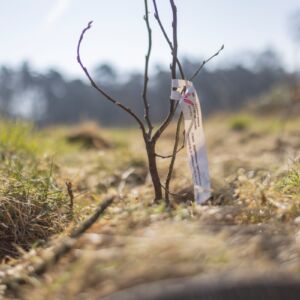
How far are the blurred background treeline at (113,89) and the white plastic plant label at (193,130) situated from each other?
1190 inches

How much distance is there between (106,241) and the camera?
1343mm

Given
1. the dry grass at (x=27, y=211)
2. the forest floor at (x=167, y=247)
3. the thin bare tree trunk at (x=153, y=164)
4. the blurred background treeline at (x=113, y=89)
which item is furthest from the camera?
the blurred background treeline at (x=113, y=89)

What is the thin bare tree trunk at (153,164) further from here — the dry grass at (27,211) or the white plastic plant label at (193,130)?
the dry grass at (27,211)

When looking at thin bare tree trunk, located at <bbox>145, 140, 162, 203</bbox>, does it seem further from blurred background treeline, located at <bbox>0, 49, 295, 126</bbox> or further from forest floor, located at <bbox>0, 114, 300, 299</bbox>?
blurred background treeline, located at <bbox>0, 49, 295, 126</bbox>

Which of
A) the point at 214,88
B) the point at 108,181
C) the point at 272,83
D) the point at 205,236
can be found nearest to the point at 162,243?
the point at 205,236

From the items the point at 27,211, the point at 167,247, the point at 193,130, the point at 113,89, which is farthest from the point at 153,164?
the point at 113,89

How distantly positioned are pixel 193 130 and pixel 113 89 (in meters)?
37.9

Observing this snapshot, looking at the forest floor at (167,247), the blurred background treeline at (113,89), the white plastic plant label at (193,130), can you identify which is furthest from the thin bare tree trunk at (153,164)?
the blurred background treeline at (113,89)

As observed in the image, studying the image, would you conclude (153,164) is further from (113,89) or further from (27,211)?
(113,89)

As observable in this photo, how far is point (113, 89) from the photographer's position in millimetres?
39469

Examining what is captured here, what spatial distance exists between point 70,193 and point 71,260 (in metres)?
0.75

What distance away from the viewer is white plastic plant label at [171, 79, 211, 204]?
6.25 feet

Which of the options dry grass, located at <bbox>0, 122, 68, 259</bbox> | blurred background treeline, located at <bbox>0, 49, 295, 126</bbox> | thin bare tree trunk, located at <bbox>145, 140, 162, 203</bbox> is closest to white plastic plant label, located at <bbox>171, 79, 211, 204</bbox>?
thin bare tree trunk, located at <bbox>145, 140, 162, 203</bbox>

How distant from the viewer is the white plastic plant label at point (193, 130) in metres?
1.91
